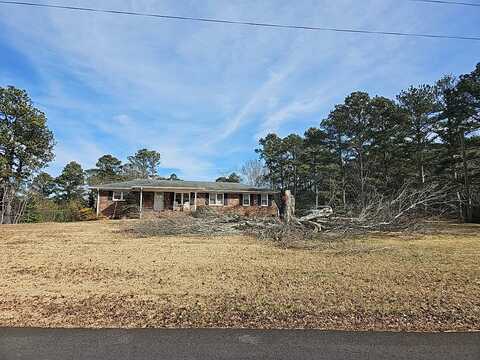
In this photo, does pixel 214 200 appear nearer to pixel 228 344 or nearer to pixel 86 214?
pixel 86 214

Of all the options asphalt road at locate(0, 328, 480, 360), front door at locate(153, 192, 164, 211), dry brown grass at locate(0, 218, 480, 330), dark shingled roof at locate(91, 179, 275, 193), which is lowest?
asphalt road at locate(0, 328, 480, 360)

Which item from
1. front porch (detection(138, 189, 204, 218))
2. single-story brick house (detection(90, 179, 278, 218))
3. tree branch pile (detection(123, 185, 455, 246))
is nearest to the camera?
tree branch pile (detection(123, 185, 455, 246))

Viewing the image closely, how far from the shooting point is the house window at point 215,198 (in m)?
33.2

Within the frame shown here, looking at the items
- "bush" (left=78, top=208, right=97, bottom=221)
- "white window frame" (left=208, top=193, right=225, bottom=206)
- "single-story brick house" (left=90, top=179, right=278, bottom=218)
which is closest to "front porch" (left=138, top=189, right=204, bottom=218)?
"single-story brick house" (left=90, top=179, right=278, bottom=218)

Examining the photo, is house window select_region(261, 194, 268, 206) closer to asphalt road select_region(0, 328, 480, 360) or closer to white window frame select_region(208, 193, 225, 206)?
white window frame select_region(208, 193, 225, 206)

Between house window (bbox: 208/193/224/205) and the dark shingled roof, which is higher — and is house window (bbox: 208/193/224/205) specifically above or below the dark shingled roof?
below

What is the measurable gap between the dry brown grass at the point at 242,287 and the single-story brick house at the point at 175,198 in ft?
61.4

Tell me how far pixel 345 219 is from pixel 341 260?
6.20 m

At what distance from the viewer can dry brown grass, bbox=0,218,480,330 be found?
509cm

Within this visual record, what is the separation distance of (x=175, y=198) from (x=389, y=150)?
20.1 metres

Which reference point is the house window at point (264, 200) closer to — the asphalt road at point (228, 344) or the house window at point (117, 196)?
the house window at point (117, 196)

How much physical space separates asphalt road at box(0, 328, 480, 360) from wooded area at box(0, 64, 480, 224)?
11.7 m

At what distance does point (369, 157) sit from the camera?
3619 centimetres

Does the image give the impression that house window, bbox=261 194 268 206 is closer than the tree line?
No
